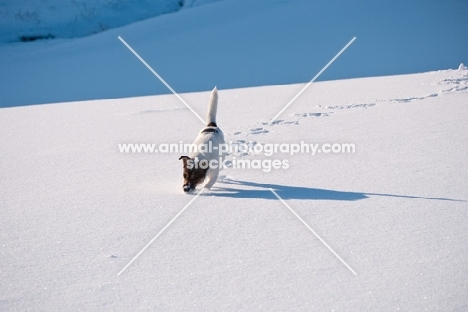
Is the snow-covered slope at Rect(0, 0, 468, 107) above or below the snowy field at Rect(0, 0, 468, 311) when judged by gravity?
above

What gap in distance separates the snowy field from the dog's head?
0.43ft

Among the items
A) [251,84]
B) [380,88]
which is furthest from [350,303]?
[251,84]

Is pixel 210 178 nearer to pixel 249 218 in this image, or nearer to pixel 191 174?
pixel 191 174

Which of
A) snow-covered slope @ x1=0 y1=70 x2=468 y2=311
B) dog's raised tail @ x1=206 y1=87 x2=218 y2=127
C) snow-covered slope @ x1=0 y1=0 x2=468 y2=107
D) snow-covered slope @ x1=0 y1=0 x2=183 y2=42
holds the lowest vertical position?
snow-covered slope @ x1=0 y1=70 x2=468 y2=311

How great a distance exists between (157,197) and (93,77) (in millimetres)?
6242

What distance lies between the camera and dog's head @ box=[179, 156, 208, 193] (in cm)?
386

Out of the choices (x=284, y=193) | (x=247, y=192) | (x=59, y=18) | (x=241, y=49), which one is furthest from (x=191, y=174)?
(x=59, y=18)

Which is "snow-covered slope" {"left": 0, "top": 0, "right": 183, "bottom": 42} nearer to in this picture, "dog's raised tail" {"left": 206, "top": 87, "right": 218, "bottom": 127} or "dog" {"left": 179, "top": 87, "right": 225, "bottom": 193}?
"dog's raised tail" {"left": 206, "top": 87, "right": 218, "bottom": 127}

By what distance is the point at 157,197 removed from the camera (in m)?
3.79

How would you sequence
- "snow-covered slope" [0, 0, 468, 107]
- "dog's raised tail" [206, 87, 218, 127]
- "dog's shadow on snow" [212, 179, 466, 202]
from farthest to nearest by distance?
"snow-covered slope" [0, 0, 468, 107] < "dog's raised tail" [206, 87, 218, 127] < "dog's shadow on snow" [212, 179, 466, 202]

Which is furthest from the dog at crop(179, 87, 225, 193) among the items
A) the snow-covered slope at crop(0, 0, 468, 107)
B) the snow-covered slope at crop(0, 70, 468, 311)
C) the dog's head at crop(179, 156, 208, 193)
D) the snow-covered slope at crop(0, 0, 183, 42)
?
the snow-covered slope at crop(0, 0, 183, 42)

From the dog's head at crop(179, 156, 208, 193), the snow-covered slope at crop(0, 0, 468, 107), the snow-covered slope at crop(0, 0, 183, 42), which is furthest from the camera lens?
the snow-covered slope at crop(0, 0, 183, 42)

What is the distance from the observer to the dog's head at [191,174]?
3.86m

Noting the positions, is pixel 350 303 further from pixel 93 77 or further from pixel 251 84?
pixel 93 77
